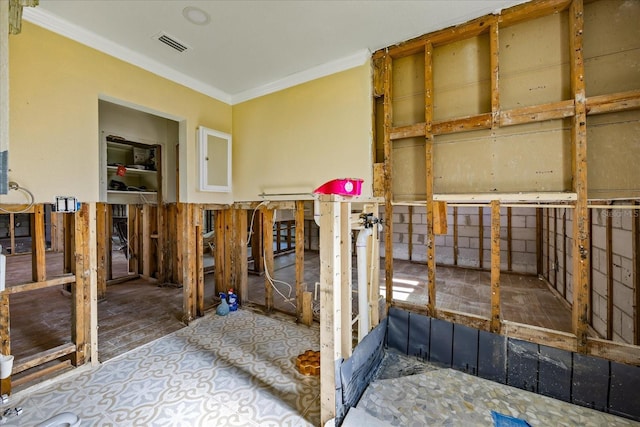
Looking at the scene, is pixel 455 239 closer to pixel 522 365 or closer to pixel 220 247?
pixel 522 365

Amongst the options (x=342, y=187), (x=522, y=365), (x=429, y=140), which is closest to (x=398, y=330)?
(x=522, y=365)

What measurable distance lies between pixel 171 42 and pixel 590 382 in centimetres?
438

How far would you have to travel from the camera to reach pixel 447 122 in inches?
92.7

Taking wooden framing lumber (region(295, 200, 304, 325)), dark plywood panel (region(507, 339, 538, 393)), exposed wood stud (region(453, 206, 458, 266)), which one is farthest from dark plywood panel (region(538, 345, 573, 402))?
exposed wood stud (region(453, 206, 458, 266))

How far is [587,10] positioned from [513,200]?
148cm

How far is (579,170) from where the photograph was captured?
1903 millimetres

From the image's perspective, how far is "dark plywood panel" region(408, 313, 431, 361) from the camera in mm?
2424

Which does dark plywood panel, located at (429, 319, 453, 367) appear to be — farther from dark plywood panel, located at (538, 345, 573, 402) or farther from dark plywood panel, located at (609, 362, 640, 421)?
dark plywood panel, located at (609, 362, 640, 421)

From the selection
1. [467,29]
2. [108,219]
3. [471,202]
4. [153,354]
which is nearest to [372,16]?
[467,29]

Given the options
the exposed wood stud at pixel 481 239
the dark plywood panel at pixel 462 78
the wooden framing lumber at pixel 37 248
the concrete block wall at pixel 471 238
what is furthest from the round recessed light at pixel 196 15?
the exposed wood stud at pixel 481 239

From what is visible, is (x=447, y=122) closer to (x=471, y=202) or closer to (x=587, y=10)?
(x=471, y=202)

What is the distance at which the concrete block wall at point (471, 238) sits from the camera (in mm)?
5508

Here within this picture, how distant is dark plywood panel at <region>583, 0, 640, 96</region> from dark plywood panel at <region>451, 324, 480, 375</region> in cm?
208

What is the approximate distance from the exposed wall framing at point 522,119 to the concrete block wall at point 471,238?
133 inches
